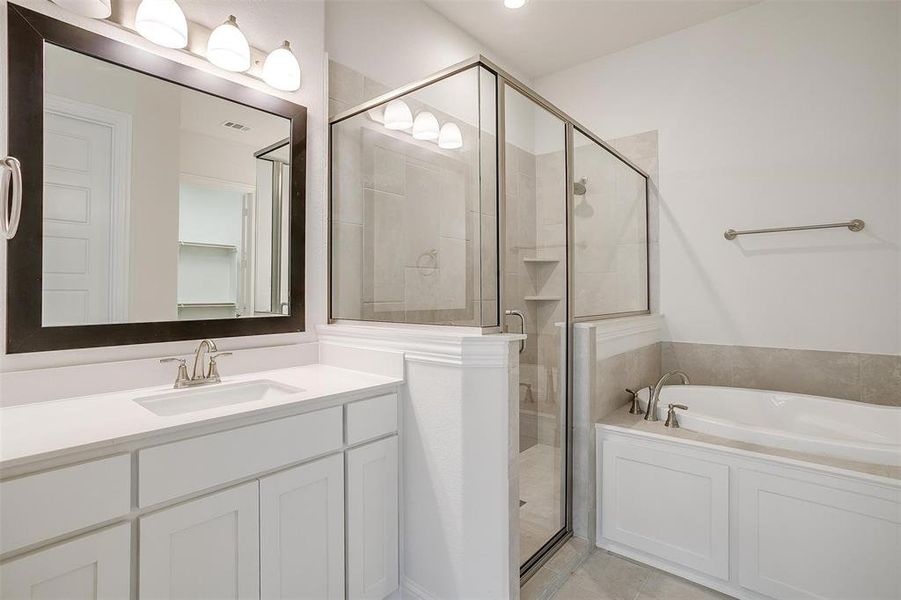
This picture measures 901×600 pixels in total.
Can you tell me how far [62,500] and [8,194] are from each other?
0.83m

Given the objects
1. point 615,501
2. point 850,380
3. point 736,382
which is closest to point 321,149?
point 615,501

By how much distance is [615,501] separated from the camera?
199 cm

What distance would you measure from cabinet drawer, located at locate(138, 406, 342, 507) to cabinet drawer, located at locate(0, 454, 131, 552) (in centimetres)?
4

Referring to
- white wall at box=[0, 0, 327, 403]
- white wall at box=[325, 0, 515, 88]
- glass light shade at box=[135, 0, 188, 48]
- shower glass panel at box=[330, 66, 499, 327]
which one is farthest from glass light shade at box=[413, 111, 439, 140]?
glass light shade at box=[135, 0, 188, 48]

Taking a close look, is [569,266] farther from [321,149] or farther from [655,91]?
[655,91]

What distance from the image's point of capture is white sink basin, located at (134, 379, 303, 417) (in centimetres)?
132

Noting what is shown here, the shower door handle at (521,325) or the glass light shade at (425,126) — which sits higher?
the glass light shade at (425,126)

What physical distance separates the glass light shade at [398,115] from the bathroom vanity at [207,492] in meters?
1.04

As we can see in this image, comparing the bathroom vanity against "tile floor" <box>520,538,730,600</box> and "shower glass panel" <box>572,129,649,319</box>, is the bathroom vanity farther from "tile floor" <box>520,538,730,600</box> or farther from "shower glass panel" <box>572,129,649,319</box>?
"shower glass panel" <box>572,129,649,319</box>

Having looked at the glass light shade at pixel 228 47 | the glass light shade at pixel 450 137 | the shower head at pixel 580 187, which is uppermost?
the glass light shade at pixel 228 47

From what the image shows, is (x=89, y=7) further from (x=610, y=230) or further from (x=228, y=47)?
(x=610, y=230)

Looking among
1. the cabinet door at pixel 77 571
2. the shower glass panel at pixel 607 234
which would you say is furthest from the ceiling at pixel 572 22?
the cabinet door at pixel 77 571

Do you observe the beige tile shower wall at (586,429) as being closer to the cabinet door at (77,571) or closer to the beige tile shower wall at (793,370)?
the beige tile shower wall at (793,370)

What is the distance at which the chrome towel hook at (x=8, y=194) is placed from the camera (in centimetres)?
113
